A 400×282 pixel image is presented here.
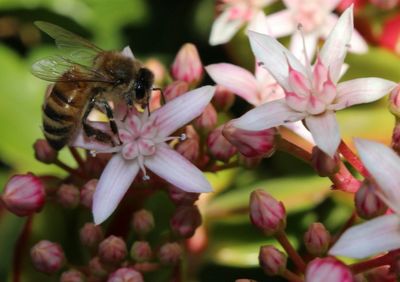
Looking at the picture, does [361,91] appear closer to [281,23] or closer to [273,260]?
[273,260]

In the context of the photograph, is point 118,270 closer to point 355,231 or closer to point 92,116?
point 355,231

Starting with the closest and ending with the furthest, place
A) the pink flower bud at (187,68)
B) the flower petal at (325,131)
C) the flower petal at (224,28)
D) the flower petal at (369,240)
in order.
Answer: the flower petal at (369,240) < the flower petal at (325,131) < the pink flower bud at (187,68) < the flower petal at (224,28)

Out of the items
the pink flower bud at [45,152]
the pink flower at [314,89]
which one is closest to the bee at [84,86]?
the pink flower bud at [45,152]

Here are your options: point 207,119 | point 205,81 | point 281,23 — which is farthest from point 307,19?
point 207,119

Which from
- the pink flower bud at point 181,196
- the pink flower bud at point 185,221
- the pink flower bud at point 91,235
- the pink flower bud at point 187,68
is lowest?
the pink flower bud at point 91,235

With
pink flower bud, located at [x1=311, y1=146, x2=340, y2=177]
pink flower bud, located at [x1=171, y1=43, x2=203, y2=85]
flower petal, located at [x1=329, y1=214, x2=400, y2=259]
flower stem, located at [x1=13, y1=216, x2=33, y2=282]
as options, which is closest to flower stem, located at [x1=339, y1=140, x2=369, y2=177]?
pink flower bud, located at [x1=311, y1=146, x2=340, y2=177]

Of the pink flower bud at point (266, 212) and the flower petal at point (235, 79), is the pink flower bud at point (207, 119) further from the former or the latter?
the pink flower bud at point (266, 212)

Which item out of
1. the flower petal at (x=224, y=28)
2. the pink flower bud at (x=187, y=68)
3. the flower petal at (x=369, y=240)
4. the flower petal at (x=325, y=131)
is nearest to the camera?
the flower petal at (x=369, y=240)

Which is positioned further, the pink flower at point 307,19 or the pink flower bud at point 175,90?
the pink flower at point 307,19
